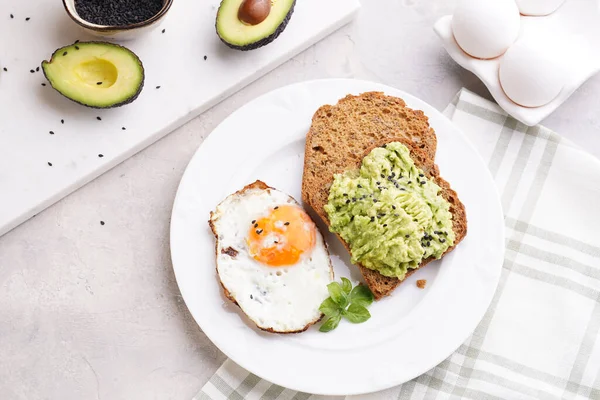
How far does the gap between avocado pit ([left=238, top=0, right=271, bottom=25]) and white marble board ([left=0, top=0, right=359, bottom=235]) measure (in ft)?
0.86

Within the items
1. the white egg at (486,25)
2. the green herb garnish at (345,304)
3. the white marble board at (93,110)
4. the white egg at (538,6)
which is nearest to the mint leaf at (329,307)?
the green herb garnish at (345,304)

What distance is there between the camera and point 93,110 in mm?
3416

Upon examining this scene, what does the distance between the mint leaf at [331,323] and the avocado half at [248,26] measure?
128 centimetres

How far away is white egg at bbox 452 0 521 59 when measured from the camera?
3.32m

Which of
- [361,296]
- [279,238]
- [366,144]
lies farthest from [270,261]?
[366,144]

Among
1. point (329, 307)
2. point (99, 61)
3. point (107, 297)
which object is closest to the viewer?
point (329, 307)

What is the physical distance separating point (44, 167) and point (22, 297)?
2.01 ft

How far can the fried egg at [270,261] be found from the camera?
3139 mm

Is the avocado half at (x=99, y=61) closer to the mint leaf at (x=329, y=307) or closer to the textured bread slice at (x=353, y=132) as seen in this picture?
the textured bread slice at (x=353, y=132)

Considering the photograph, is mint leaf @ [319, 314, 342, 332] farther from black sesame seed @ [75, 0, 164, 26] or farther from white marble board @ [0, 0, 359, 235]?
black sesame seed @ [75, 0, 164, 26]

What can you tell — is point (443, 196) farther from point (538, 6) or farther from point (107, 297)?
point (107, 297)

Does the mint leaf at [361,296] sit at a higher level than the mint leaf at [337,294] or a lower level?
lower

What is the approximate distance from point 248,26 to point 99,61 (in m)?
0.69

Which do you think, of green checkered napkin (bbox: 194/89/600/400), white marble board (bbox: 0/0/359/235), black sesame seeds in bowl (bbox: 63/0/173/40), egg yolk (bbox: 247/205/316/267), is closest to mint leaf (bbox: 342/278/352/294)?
egg yolk (bbox: 247/205/316/267)
